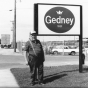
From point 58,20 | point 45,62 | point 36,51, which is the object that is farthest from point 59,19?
point 45,62

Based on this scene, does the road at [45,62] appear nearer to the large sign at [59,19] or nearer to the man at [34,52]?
the large sign at [59,19]

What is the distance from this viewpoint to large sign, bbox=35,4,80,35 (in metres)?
9.73

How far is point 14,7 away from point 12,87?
2542 cm

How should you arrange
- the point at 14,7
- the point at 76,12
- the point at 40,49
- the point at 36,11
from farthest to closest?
1. the point at 14,7
2. the point at 76,12
3. the point at 36,11
4. the point at 40,49

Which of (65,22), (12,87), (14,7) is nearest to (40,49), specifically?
(12,87)

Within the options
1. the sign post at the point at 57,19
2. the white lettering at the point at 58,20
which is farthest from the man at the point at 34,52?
the white lettering at the point at 58,20

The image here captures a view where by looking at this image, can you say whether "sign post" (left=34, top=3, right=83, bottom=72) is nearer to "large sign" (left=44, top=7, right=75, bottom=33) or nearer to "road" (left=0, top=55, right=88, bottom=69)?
"large sign" (left=44, top=7, right=75, bottom=33)

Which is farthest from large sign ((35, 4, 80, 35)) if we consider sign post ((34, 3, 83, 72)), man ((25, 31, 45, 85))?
man ((25, 31, 45, 85))

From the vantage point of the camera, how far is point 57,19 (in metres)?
9.86

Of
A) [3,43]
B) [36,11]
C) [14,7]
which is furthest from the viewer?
[3,43]

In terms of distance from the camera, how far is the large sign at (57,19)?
9.73 meters

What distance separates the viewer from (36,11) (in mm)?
9508

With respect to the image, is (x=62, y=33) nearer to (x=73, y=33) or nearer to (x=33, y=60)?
(x=73, y=33)

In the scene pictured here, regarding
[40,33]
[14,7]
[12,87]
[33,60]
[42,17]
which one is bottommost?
[12,87]
